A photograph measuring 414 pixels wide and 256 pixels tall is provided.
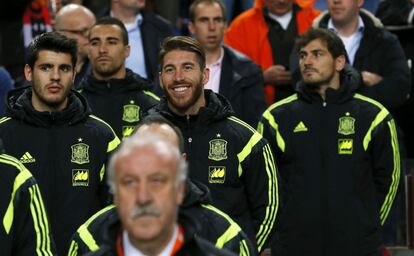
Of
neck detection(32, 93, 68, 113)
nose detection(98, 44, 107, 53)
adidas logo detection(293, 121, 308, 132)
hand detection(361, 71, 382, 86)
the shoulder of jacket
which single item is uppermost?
nose detection(98, 44, 107, 53)

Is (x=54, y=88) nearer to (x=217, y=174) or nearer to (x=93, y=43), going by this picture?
(x=217, y=174)

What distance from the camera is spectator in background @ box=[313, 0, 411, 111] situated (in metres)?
10.0

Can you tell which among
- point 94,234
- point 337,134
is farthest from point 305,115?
point 94,234

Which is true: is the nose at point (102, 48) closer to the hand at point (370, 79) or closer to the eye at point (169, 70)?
the eye at point (169, 70)

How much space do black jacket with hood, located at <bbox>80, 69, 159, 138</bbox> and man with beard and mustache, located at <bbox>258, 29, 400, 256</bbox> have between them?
→ 1.02 m

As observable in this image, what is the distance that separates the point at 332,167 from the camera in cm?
878

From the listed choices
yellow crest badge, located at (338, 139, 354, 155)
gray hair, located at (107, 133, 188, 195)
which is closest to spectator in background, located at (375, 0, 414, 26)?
yellow crest badge, located at (338, 139, 354, 155)

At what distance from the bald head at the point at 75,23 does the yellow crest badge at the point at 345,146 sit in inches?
117

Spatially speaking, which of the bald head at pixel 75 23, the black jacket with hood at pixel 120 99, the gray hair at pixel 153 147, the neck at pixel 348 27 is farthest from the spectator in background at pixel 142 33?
the gray hair at pixel 153 147

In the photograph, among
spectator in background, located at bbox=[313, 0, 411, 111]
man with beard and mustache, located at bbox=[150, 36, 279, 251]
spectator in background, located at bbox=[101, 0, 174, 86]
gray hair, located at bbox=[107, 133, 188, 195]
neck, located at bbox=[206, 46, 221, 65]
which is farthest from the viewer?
spectator in background, located at bbox=[101, 0, 174, 86]

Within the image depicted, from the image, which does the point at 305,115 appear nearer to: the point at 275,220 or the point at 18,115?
the point at 275,220

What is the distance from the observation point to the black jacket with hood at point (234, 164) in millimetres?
7754

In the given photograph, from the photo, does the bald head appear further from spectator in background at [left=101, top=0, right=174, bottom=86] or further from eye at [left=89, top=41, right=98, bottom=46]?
eye at [left=89, top=41, right=98, bottom=46]

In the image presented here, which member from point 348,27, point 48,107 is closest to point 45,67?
point 48,107
